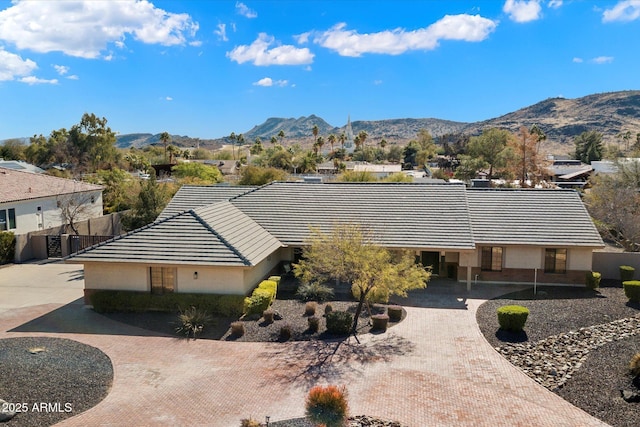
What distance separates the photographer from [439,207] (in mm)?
28594

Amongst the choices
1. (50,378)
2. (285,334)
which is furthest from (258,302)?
(50,378)

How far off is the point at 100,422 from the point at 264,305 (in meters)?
9.09

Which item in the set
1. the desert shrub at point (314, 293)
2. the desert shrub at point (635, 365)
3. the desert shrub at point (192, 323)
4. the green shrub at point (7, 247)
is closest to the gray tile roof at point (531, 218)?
the desert shrub at point (314, 293)

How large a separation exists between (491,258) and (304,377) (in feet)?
49.2

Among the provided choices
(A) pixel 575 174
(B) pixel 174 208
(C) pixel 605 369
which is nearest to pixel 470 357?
(C) pixel 605 369

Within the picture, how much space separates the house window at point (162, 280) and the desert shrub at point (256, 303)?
3.41 metres

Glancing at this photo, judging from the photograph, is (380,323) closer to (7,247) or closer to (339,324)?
(339,324)

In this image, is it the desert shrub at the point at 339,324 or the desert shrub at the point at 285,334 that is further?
the desert shrub at the point at 339,324

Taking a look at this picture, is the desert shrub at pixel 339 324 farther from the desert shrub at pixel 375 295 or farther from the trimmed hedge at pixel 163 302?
the trimmed hedge at pixel 163 302

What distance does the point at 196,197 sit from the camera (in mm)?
33250

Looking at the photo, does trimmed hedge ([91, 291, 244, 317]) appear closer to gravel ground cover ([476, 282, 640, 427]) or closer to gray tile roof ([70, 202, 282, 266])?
gray tile roof ([70, 202, 282, 266])

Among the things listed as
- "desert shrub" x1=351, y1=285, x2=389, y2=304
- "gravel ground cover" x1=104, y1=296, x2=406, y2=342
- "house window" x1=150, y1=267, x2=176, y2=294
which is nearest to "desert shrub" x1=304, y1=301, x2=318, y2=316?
"gravel ground cover" x1=104, y1=296, x2=406, y2=342

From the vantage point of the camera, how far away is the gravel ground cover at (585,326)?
13.4 metres

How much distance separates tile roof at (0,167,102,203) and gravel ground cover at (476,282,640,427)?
30478 millimetres
